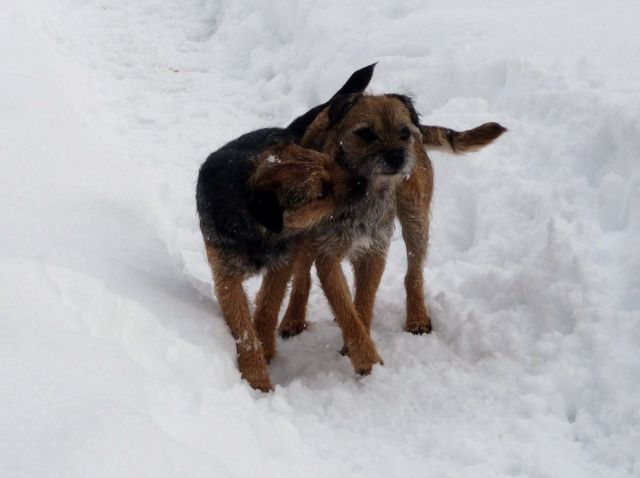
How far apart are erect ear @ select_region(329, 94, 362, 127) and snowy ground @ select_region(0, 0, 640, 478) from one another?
137cm

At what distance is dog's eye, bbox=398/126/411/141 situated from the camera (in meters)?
3.83

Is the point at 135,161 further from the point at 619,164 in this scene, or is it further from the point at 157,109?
the point at 619,164

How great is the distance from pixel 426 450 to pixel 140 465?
1.57m

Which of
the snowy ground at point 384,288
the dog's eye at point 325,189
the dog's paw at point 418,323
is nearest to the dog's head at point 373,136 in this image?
the dog's eye at point 325,189

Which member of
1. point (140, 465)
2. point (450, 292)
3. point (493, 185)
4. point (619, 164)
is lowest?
point (450, 292)

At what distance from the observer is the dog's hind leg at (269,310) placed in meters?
4.14

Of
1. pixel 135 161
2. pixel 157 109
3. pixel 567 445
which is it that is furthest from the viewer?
pixel 157 109

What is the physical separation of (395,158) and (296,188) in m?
0.58

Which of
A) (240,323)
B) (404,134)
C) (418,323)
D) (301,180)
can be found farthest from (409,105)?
(240,323)

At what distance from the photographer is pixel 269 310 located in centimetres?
420

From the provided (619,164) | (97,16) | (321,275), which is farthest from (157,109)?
(619,164)

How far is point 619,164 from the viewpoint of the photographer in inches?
175

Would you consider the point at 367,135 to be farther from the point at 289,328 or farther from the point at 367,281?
the point at 289,328

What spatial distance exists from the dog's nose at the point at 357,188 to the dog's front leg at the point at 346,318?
0.47 m
